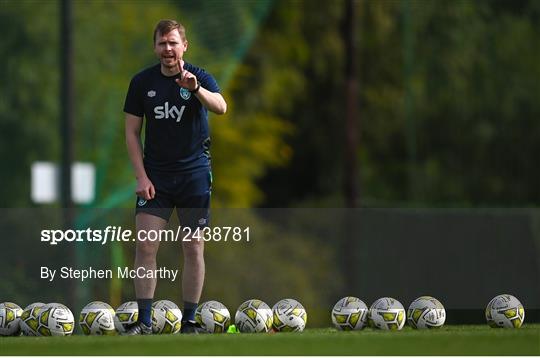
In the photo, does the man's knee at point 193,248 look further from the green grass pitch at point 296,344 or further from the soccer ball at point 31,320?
the soccer ball at point 31,320

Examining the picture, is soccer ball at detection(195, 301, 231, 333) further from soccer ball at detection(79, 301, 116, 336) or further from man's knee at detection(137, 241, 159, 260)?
man's knee at detection(137, 241, 159, 260)

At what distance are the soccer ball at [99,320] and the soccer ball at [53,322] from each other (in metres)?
0.14

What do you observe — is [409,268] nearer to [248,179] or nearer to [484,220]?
[484,220]

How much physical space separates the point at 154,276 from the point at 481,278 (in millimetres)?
7706

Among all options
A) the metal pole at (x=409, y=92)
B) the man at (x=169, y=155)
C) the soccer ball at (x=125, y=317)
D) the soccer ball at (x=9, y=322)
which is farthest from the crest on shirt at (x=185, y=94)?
the metal pole at (x=409, y=92)

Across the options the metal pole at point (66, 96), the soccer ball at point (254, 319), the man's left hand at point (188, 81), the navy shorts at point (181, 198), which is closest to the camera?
the man's left hand at point (188, 81)

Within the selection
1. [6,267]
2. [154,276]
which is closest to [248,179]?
[6,267]

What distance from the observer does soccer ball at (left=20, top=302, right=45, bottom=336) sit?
12.2m

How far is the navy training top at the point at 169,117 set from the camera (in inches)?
461

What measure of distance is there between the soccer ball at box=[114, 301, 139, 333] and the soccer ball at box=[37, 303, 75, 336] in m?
0.35

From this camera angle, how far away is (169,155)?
11.8 meters

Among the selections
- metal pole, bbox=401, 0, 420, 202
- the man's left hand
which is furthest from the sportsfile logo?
metal pole, bbox=401, 0, 420, 202

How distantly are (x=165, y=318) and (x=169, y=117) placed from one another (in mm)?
1447

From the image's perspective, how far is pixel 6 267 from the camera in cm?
1756
